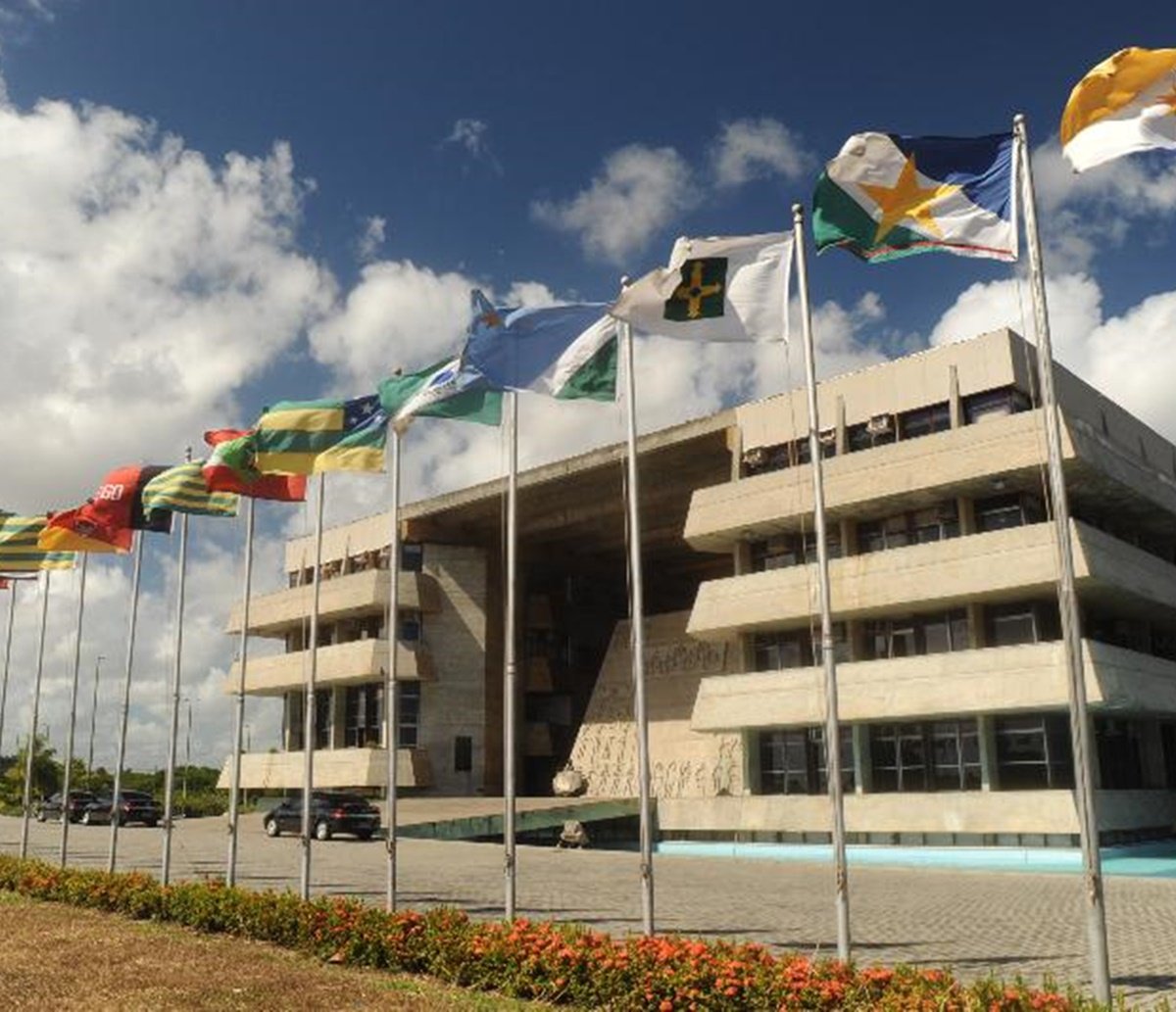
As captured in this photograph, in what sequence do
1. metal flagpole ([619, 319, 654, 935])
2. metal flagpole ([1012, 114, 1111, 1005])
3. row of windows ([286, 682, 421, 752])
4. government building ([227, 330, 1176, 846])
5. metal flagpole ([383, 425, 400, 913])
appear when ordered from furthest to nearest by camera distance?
row of windows ([286, 682, 421, 752]) < government building ([227, 330, 1176, 846]) < metal flagpole ([383, 425, 400, 913]) < metal flagpole ([619, 319, 654, 935]) < metal flagpole ([1012, 114, 1111, 1005])

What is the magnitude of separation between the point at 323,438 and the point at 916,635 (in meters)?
23.4

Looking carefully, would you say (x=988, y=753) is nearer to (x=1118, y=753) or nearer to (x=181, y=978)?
(x=1118, y=753)

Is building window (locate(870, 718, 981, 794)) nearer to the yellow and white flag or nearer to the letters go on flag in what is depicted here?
the letters go on flag

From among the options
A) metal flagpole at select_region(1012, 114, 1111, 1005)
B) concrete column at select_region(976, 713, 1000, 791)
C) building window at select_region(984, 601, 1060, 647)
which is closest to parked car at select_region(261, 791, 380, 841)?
concrete column at select_region(976, 713, 1000, 791)

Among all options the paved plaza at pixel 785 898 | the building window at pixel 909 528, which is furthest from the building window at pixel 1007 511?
the paved plaza at pixel 785 898

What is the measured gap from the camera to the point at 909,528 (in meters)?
40.4

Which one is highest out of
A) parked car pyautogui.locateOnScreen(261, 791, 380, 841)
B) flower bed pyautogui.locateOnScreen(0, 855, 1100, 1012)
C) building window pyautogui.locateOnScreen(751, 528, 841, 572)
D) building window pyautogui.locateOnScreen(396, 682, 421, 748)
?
building window pyautogui.locateOnScreen(751, 528, 841, 572)

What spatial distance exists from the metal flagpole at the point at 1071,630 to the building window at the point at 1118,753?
26.5 meters

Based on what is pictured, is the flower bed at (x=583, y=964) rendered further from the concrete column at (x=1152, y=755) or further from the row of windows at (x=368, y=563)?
the row of windows at (x=368, y=563)

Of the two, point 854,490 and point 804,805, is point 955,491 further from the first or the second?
point 804,805

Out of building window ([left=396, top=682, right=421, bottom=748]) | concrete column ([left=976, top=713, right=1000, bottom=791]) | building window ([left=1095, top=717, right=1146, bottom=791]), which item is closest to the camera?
concrete column ([left=976, top=713, right=1000, bottom=791])

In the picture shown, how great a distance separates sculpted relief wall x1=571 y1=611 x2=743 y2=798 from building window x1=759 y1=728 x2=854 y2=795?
2.92m

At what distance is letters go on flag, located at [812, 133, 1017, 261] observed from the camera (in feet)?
46.6

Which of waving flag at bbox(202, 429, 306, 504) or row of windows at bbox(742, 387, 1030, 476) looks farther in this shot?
row of windows at bbox(742, 387, 1030, 476)
